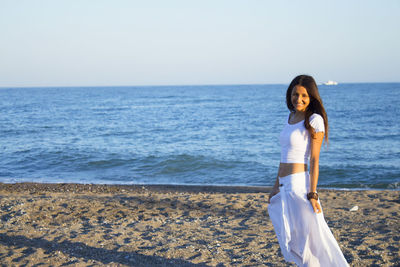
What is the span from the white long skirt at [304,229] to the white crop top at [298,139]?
17 centimetres

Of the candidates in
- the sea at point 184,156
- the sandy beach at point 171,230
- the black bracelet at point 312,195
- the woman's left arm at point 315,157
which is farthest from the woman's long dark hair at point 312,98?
the sea at point 184,156

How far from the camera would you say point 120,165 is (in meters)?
14.8

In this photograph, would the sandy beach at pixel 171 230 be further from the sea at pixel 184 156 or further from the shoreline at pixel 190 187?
the shoreline at pixel 190 187

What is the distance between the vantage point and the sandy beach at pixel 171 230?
190 inches

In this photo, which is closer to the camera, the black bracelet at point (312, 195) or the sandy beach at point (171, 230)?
the black bracelet at point (312, 195)

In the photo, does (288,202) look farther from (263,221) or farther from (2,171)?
(2,171)

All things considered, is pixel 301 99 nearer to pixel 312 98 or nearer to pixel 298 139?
pixel 312 98

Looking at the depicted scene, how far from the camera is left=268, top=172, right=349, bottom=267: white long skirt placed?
127 inches

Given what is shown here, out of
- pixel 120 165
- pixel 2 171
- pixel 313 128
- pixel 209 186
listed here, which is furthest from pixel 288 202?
pixel 2 171

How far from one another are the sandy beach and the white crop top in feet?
6.65

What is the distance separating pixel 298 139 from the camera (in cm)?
321

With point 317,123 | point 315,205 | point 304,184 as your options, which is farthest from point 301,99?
point 315,205

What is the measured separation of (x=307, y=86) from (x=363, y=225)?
384cm

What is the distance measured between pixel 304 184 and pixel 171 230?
3212 mm
